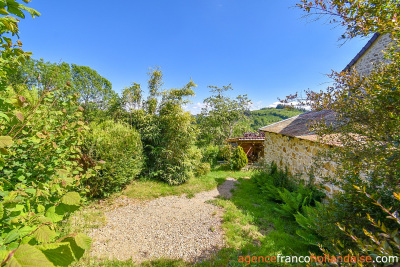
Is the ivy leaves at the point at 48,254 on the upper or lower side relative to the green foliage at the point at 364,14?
lower

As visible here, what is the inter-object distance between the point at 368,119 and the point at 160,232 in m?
4.73

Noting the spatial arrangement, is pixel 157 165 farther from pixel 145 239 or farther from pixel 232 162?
pixel 232 162

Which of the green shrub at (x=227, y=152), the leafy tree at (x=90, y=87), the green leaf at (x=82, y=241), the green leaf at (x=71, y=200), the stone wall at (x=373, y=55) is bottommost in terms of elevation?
the green shrub at (x=227, y=152)

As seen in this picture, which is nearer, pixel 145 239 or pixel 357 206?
pixel 357 206

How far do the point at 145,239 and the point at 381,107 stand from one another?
16.2 feet

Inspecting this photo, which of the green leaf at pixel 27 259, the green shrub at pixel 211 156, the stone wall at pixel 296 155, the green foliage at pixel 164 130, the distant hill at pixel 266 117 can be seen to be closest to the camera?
the green leaf at pixel 27 259

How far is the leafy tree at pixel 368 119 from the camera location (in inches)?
62.2

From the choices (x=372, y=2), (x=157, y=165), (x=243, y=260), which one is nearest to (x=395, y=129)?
(x=372, y=2)

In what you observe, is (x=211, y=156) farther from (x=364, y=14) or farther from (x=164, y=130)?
(x=364, y=14)

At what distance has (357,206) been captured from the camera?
1.88 metres

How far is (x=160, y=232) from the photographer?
4.25 metres

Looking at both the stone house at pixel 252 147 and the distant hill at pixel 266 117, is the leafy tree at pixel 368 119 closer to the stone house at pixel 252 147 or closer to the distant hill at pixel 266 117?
the stone house at pixel 252 147

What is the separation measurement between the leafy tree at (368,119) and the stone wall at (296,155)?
9.97ft

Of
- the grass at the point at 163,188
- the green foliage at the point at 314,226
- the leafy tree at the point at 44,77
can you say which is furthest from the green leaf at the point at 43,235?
the grass at the point at 163,188
